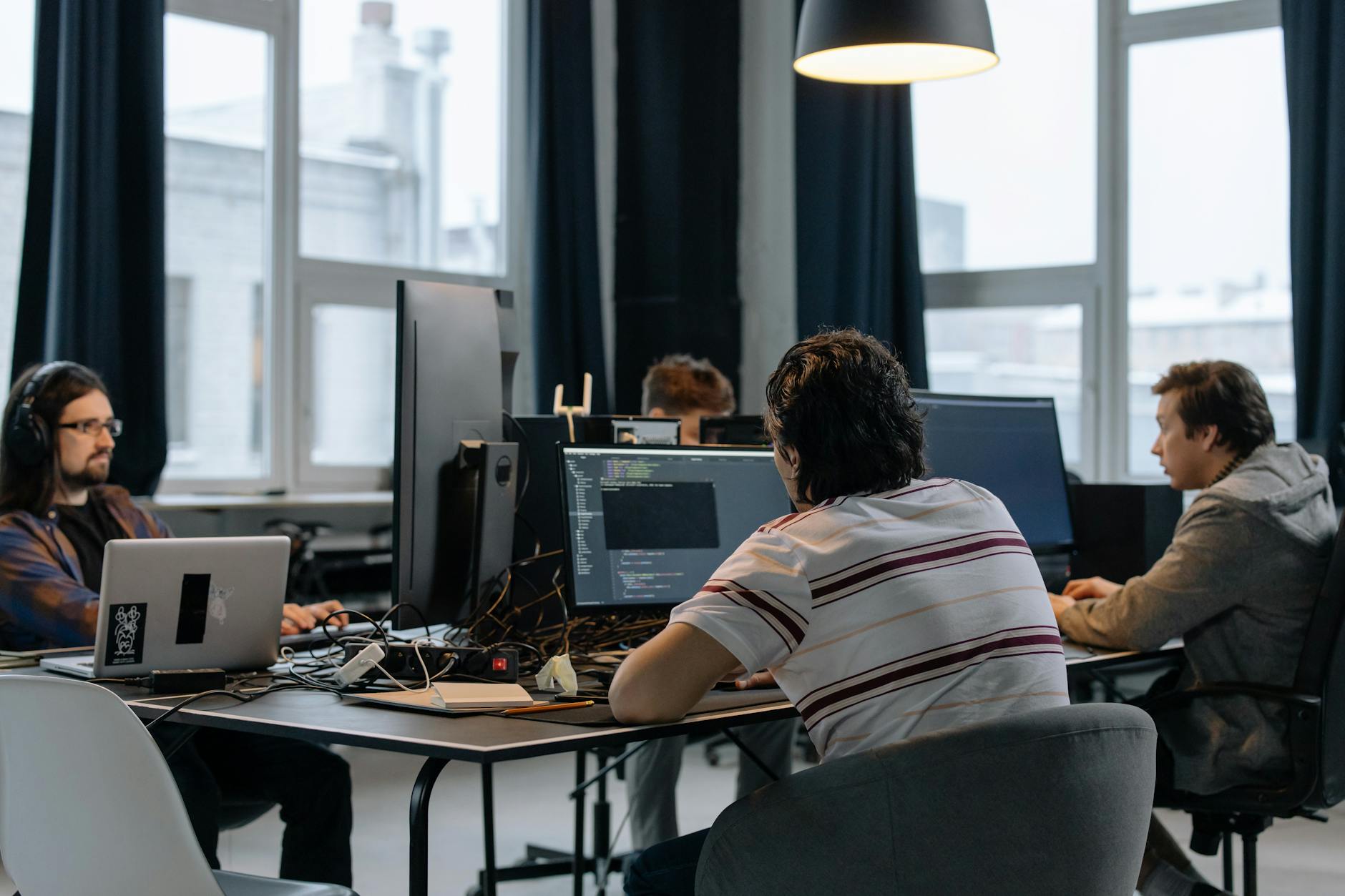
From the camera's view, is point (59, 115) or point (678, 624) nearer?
point (678, 624)

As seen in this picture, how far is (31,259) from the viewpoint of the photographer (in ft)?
12.0

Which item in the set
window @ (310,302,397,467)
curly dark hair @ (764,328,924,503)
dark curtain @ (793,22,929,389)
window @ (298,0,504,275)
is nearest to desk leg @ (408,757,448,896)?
curly dark hair @ (764,328,924,503)

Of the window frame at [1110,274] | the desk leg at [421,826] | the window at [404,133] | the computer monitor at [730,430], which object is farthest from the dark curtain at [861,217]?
the desk leg at [421,826]

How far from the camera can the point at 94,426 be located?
2611 millimetres

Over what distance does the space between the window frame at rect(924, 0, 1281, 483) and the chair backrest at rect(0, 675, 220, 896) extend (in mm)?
3779

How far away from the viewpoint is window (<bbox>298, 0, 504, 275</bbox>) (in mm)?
4559

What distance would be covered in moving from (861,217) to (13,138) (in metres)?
2.68

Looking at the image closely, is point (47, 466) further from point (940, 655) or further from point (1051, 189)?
point (1051, 189)

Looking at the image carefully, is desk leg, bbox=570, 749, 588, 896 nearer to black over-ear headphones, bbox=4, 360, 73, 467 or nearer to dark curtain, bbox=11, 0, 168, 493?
black over-ear headphones, bbox=4, 360, 73, 467

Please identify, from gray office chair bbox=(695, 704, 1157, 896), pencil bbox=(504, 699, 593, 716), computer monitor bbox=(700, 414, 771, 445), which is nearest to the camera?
gray office chair bbox=(695, 704, 1157, 896)

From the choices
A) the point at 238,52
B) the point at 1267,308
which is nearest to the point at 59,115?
the point at 238,52

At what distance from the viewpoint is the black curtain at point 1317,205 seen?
13.1 feet

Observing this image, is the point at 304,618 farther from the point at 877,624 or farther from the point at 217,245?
the point at 217,245

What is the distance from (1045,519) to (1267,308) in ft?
7.01
